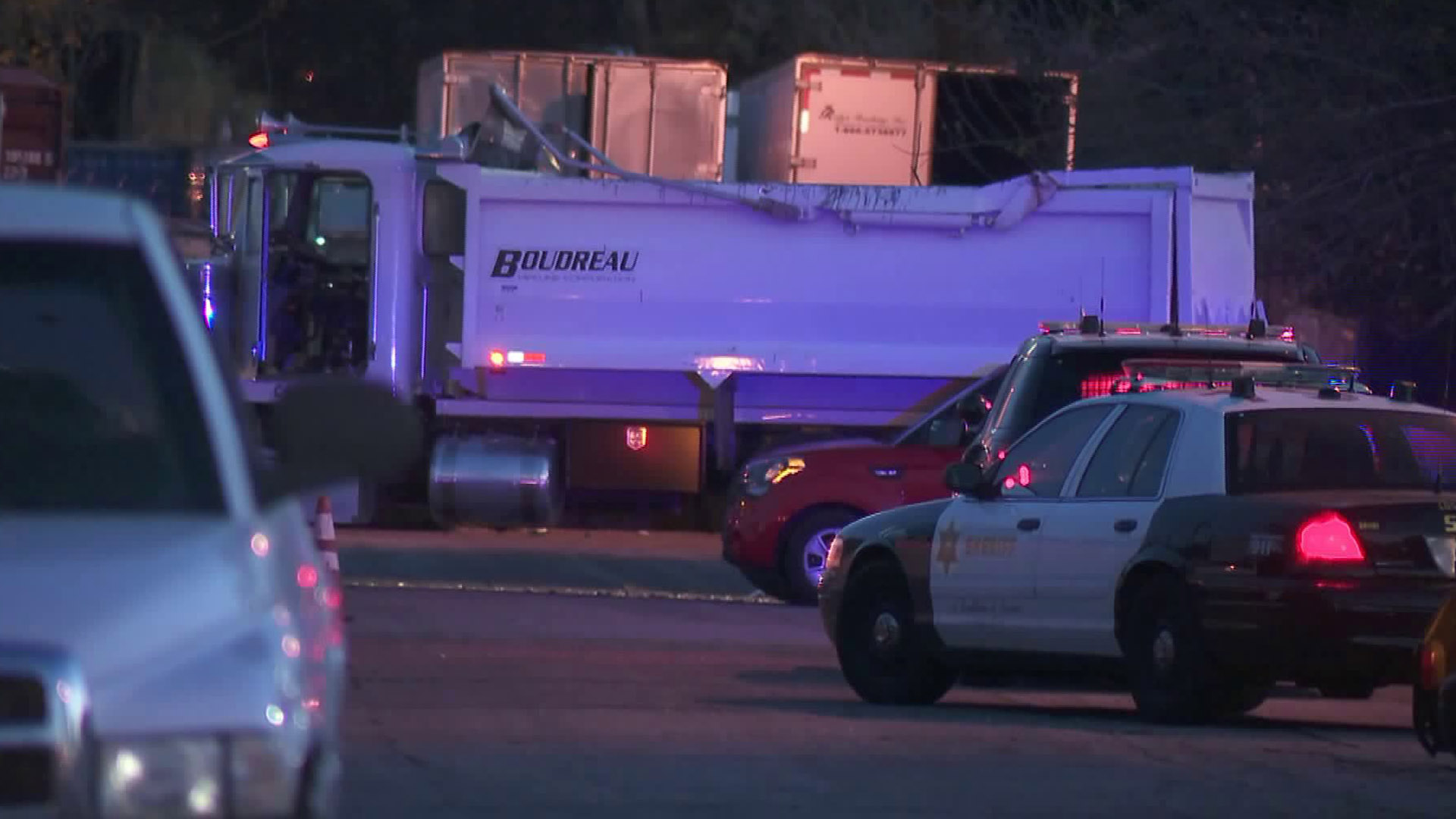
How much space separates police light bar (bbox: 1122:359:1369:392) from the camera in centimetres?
1055

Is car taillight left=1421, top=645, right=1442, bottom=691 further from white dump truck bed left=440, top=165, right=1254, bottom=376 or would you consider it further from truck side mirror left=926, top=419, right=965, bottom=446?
white dump truck bed left=440, top=165, right=1254, bottom=376

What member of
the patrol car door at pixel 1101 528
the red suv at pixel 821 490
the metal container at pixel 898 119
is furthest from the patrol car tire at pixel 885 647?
Result: the metal container at pixel 898 119

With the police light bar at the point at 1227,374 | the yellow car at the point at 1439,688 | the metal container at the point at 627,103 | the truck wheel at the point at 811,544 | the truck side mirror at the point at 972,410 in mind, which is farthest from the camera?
the metal container at the point at 627,103

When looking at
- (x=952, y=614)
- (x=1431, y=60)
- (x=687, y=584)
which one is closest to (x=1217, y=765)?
(x=952, y=614)

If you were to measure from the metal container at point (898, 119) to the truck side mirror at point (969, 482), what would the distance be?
10.0 metres

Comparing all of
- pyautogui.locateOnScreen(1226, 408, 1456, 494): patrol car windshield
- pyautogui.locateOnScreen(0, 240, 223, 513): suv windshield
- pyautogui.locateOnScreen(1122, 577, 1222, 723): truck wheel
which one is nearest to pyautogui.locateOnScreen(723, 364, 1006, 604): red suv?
pyautogui.locateOnScreen(1122, 577, 1222, 723): truck wheel

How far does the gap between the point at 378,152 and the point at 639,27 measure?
17.3 m

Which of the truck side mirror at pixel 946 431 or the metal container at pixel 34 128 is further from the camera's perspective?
the metal container at pixel 34 128

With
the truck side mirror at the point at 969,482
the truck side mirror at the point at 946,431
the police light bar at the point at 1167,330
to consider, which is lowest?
the truck side mirror at the point at 969,482

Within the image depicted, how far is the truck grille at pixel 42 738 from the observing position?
331 cm

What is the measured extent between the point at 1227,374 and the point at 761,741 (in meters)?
3.87

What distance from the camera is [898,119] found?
20875mm

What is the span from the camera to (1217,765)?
27.9ft

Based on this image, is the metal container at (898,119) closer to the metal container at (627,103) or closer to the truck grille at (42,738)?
the metal container at (627,103)
